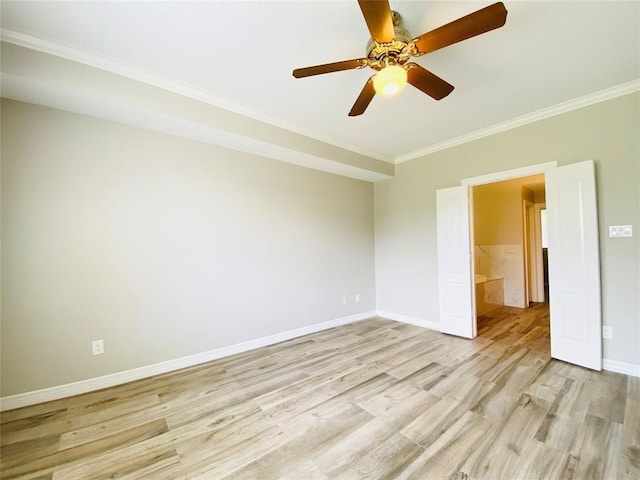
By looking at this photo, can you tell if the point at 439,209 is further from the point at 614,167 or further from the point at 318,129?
the point at 318,129

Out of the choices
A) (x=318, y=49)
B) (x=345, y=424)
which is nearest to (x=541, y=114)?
(x=318, y=49)

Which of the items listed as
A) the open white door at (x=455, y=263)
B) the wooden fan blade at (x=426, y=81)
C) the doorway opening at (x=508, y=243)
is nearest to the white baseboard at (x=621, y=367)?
the open white door at (x=455, y=263)

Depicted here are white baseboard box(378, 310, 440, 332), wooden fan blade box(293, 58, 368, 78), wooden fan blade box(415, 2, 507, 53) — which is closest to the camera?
wooden fan blade box(415, 2, 507, 53)

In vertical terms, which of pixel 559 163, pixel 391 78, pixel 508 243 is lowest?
pixel 508 243

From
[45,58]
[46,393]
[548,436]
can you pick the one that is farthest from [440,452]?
[45,58]

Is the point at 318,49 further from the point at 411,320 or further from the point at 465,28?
the point at 411,320

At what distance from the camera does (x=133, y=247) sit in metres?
2.56

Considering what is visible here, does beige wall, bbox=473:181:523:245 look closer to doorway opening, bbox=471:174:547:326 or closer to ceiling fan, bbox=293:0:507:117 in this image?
doorway opening, bbox=471:174:547:326

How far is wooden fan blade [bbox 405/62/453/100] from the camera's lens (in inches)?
68.5

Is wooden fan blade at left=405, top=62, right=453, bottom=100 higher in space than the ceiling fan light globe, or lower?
higher

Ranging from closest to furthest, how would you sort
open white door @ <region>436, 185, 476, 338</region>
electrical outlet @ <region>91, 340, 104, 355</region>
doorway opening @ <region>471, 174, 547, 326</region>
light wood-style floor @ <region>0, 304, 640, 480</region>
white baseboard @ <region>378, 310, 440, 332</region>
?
light wood-style floor @ <region>0, 304, 640, 480</region> < electrical outlet @ <region>91, 340, 104, 355</region> < open white door @ <region>436, 185, 476, 338</region> < white baseboard @ <region>378, 310, 440, 332</region> < doorway opening @ <region>471, 174, 547, 326</region>

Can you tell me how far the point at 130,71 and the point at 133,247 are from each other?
157cm

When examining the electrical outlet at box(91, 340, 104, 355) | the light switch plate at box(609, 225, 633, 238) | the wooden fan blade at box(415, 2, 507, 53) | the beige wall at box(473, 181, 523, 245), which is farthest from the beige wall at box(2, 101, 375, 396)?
the beige wall at box(473, 181, 523, 245)

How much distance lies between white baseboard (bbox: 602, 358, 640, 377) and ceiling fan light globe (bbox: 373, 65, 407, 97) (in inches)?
133
